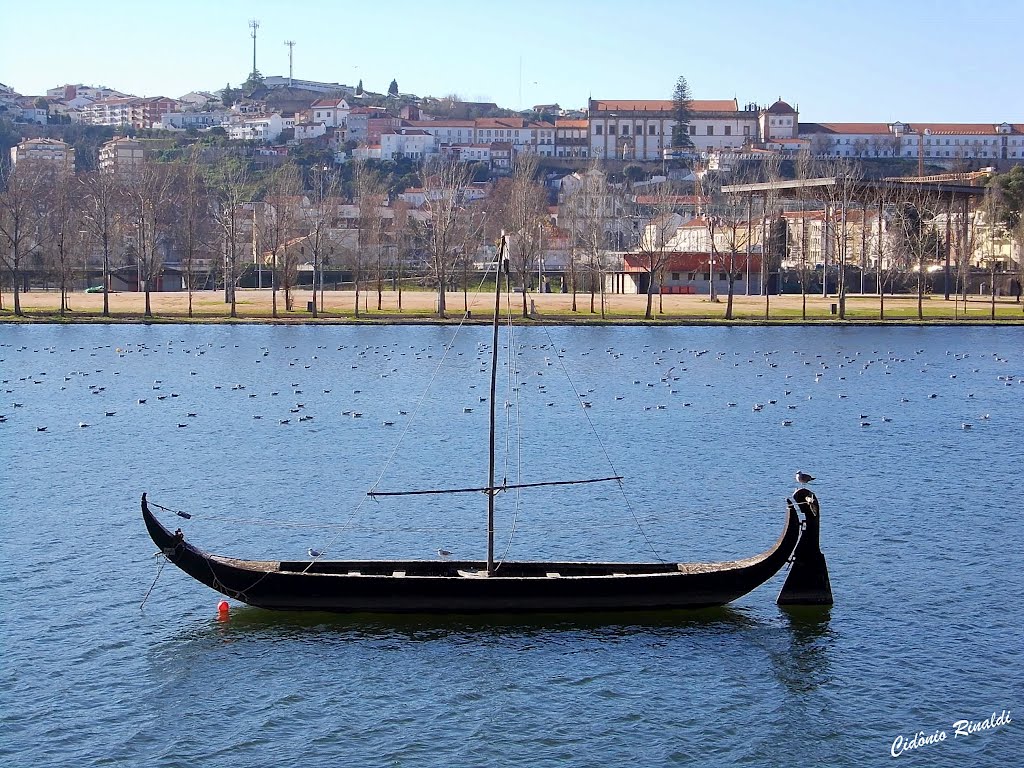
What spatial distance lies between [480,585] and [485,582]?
0.13 metres

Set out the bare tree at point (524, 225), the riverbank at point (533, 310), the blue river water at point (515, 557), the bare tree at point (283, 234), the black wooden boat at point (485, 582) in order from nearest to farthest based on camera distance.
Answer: the blue river water at point (515, 557) → the black wooden boat at point (485, 582) → the riverbank at point (533, 310) → the bare tree at point (283, 234) → the bare tree at point (524, 225)

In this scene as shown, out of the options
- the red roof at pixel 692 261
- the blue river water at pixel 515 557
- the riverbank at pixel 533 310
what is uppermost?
the red roof at pixel 692 261

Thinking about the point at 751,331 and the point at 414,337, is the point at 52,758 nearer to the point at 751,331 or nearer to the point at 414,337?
the point at 414,337

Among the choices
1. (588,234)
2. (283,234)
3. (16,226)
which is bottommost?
(283,234)

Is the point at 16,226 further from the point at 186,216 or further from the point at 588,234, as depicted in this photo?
the point at 588,234

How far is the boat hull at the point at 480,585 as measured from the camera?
86.2 ft

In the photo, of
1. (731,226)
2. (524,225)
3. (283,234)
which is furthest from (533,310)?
(731,226)

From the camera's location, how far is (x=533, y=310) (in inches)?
4227

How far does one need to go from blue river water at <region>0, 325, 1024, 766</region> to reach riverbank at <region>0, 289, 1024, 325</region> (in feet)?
122

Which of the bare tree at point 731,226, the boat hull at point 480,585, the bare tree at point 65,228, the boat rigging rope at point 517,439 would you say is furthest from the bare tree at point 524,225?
the boat hull at point 480,585

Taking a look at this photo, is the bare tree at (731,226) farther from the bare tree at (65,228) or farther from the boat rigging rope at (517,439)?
the bare tree at (65,228)

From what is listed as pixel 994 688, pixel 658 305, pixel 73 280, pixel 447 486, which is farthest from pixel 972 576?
pixel 73 280

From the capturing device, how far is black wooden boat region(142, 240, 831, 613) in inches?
1034

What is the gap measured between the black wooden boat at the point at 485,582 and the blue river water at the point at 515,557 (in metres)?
0.55
